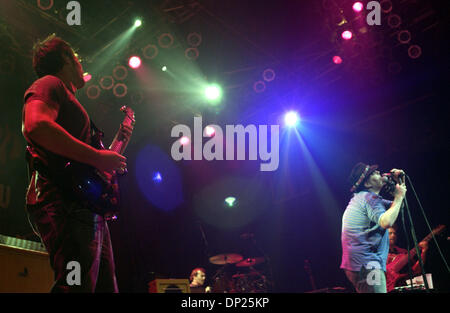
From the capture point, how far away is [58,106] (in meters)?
1.80

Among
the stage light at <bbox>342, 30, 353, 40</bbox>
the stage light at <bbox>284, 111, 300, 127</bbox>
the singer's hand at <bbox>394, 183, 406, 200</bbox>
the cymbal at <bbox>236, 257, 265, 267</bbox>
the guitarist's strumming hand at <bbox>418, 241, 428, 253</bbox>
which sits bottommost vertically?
the guitarist's strumming hand at <bbox>418, 241, 428, 253</bbox>

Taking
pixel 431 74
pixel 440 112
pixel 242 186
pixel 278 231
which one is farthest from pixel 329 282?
pixel 431 74

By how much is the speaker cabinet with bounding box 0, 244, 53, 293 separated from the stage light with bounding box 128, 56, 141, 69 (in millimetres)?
4194

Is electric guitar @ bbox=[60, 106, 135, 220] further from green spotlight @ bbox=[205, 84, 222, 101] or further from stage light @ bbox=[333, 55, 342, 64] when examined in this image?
stage light @ bbox=[333, 55, 342, 64]

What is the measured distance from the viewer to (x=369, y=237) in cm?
370

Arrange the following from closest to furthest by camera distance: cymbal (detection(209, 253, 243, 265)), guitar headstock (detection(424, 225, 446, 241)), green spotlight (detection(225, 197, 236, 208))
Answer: guitar headstock (detection(424, 225, 446, 241))
cymbal (detection(209, 253, 243, 265))
green spotlight (detection(225, 197, 236, 208))

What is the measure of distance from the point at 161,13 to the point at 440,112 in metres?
4.89

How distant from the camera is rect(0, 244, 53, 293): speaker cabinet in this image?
2.09 meters

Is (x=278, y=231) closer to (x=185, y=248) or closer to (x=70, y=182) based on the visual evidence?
(x=185, y=248)

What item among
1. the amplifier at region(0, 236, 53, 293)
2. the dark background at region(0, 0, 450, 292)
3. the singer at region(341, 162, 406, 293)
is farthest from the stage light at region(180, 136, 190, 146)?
the amplifier at region(0, 236, 53, 293)

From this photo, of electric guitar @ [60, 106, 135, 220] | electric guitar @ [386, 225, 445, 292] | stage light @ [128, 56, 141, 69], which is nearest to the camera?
electric guitar @ [60, 106, 135, 220]

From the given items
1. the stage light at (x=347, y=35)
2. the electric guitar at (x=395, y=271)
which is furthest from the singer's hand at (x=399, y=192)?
the stage light at (x=347, y=35)

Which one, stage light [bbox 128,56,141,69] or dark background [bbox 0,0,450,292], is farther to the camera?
stage light [bbox 128,56,141,69]

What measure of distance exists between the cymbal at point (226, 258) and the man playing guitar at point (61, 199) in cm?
660
